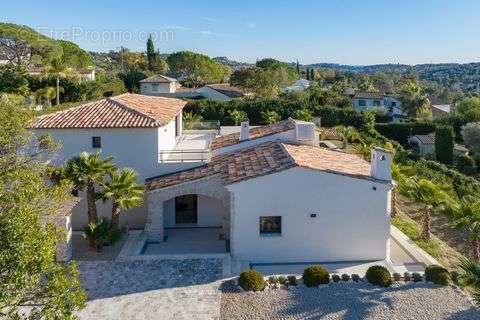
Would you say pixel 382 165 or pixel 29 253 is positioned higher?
pixel 382 165

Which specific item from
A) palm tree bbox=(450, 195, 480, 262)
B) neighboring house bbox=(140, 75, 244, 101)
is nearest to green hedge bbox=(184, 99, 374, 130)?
neighboring house bbox=(140, 75, 244, 101)

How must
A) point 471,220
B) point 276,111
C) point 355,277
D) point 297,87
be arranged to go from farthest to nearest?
point 297,87, point 276,111, point 471,220, point 355,277

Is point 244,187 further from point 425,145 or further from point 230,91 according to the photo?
point 230,91

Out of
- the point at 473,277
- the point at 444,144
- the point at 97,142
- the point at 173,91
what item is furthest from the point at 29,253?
the point at 173,91

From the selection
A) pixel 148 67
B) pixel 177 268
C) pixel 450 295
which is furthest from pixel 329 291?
pixel 148 67

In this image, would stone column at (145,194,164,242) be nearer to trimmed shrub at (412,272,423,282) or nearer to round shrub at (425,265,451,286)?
trimmed shrub at (412,272,423,282)

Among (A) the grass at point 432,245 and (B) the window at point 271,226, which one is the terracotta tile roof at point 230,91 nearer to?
(A) the grass at point 432,245
